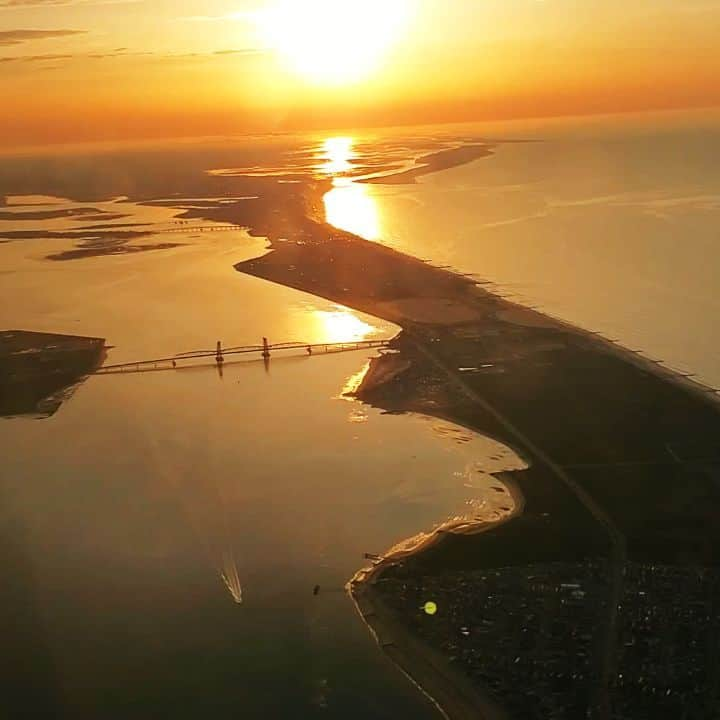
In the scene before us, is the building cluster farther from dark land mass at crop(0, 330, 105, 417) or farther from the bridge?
the bridge

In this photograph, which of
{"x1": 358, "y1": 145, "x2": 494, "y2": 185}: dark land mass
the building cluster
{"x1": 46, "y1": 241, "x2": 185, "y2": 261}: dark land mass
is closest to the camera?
the building cluster

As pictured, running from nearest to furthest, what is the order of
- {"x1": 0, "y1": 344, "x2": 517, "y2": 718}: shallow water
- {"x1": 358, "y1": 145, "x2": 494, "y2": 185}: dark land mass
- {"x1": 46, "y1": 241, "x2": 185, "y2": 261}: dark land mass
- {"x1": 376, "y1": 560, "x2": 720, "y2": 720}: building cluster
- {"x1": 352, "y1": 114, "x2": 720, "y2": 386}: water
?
{"x1": 376, "y1": 560, "x2": 720, "y2": 720}: building cluster < {"x1": 0, "y1": 344, "x2": 517, "y2": 718}: shallow water < {"x1": 352, "y1": 114, "x2": 720, "y2": 386}: water < {"x1": 46, "y1": 241, "x2": 185, "y2": 261}: dark land mass < {"x1": 358, "y1": 145, "x2": 494, "y2": 185}: dark land mass

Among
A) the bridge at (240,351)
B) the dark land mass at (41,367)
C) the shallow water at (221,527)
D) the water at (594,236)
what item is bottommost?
the water at (594,236)

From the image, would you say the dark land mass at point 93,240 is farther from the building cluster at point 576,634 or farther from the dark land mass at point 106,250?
the building cluster at point 576,634

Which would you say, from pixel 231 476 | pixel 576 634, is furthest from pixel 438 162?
pixel 576 634

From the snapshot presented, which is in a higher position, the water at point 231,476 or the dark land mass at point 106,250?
the water at point 231,476

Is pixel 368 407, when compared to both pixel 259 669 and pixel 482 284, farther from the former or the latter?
pixel 482 284

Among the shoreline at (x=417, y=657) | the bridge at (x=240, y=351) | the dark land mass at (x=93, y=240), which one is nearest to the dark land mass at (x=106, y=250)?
the dark land mass at (x=93, y=240)

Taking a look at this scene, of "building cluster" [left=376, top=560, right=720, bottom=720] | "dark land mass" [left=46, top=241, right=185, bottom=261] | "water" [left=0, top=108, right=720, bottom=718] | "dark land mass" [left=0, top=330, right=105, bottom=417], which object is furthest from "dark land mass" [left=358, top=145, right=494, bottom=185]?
"building cluster" [left=376, top=560, right=720, bottom=720]
